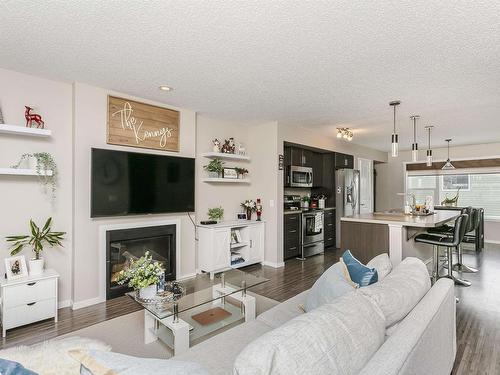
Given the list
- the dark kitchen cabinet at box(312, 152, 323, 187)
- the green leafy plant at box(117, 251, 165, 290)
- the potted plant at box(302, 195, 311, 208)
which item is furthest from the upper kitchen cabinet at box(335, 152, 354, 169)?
the green leafy plant at box(117, 251, 165, 290)

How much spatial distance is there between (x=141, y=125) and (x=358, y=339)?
3556 millimetres

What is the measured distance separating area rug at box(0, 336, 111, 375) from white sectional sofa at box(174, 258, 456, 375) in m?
0.52

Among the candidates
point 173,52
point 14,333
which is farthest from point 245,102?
point 14,333

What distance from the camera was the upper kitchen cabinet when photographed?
648 cm

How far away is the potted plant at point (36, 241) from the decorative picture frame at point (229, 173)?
2476 mm

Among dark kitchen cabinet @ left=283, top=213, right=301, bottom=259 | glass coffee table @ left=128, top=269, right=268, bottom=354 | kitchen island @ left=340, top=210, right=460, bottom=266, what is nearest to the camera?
glass coffee table @ left=128, top=269, right=268, bottom=354

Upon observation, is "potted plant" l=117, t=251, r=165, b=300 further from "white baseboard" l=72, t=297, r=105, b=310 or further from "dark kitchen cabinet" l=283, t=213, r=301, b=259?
"dark kitchen cabinet" l=283, t=213, r=301, b=259

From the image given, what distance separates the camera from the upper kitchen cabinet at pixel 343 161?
6480 millimetres

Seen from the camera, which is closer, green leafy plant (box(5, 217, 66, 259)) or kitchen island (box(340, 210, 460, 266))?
green leafy plant (box(5, 217, 66, 259))

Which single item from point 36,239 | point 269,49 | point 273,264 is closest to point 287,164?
point 273,264

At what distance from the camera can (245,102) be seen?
3916mm

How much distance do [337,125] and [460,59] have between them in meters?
2.66

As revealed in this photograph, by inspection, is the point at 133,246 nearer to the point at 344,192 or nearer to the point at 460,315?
the point at 460,315

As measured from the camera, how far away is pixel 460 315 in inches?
120
